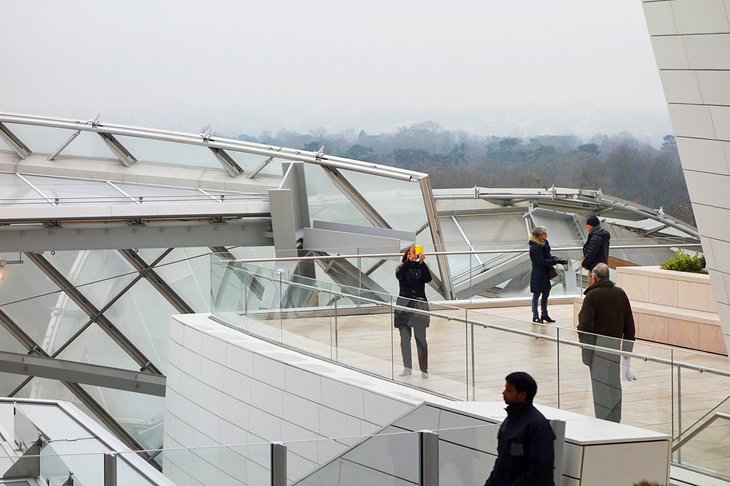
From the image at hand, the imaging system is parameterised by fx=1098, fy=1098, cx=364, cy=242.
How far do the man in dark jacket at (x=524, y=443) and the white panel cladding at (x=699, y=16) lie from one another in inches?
178

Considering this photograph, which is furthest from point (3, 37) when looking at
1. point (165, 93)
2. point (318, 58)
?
point (318, 58)

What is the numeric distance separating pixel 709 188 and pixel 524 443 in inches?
208

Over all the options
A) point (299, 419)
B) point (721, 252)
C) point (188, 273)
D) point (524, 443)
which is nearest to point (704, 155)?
point (721, 252)

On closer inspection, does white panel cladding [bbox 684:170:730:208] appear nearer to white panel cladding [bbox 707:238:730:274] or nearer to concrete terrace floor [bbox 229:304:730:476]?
white panel cladding [bbox 707:238:730:274]

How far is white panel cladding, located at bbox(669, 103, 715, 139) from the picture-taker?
1032 centimetres

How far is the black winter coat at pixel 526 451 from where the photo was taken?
646 centimetres

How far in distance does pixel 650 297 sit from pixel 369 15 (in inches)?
1987

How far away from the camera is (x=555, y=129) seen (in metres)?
64.4

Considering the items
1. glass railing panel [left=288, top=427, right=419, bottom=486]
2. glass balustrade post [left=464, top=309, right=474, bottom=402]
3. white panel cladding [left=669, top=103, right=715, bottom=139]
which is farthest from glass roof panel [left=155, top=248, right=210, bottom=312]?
glass railing panel [left=288, top=427, right=419, bottom=486]

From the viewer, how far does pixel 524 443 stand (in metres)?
6.50

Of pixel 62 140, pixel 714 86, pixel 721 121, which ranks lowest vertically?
pixel 721 121

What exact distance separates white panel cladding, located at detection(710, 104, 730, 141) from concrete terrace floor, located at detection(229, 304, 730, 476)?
6.73 feet

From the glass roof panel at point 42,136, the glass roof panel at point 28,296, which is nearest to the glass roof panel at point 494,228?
the glass roof panel at point 42,136

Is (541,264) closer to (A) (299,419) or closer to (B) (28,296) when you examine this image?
(A) (299,419)
